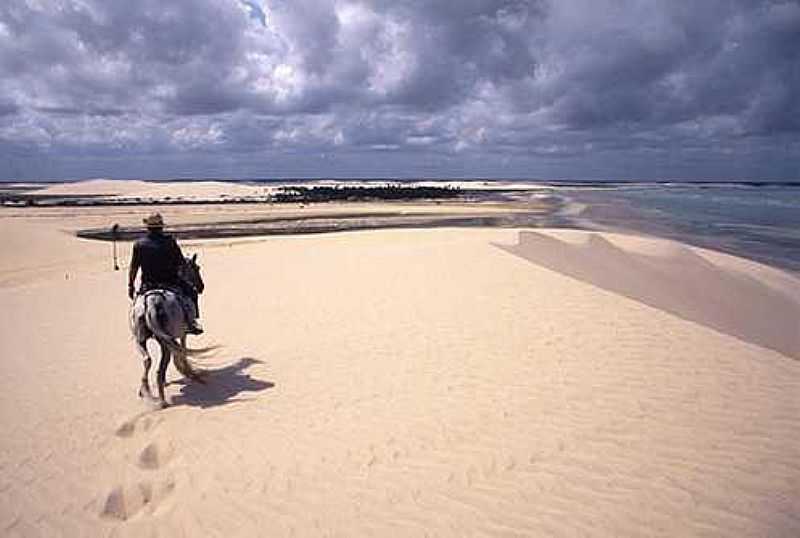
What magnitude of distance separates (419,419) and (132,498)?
333cm

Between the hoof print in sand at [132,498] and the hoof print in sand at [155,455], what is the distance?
408 millimetres

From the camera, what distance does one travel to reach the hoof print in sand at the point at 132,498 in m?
5.71

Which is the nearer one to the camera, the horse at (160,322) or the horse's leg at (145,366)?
the horse at (160,322)

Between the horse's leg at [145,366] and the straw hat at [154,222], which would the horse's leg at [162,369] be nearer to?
the horse's leg at [145,366]

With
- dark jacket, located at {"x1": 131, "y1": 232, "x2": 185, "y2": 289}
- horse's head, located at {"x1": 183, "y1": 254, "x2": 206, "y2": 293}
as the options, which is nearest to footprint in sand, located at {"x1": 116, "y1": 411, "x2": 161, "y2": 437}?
dark jacket, located at {"x1": 131, "y1": 232, "x2": 185, "y2": 289}

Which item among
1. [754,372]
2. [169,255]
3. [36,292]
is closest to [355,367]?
[169,255]

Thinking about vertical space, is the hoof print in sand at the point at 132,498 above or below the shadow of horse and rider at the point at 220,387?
below

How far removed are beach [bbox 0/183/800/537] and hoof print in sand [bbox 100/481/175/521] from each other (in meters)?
0.02

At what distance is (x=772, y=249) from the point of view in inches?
1058

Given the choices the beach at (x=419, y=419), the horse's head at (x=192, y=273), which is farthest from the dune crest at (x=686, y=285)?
the horse's head at (x=192, y=273)

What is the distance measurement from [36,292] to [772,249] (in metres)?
30.2

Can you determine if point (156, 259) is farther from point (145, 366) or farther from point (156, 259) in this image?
point (145, 366)

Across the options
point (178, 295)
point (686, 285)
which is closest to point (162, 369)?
point (178, 295)

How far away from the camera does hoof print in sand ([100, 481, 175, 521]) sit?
225 inches
